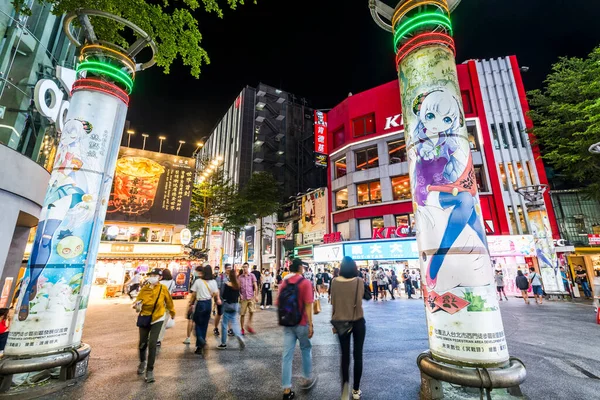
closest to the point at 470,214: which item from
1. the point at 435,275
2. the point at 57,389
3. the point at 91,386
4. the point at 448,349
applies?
the point at 435,275

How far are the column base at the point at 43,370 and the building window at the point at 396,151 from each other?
24.1 m

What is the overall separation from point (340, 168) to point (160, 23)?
2327 centimetres

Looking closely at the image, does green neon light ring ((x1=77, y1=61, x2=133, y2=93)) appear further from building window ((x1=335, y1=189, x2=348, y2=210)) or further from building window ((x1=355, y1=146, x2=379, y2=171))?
building window ((x1=335, y1=189, x2=348, y2=210))

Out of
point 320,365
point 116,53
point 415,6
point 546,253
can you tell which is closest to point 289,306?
point 320,365

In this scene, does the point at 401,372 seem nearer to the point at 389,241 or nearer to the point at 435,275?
the point at 435,275

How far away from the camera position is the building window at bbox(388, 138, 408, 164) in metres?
24.6

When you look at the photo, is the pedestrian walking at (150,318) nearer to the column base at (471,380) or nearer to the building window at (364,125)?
the column base at (471,380)

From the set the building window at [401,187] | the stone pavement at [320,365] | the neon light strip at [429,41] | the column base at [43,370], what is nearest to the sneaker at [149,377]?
the stone pavement at [320,365]

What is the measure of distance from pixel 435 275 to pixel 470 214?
43.0 inches

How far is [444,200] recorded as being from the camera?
14.0 ft

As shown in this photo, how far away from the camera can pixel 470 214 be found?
13.8 feet

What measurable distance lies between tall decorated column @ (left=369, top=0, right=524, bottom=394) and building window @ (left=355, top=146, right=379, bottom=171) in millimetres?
20693

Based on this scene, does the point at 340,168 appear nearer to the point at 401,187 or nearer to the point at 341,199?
the point at 341,199

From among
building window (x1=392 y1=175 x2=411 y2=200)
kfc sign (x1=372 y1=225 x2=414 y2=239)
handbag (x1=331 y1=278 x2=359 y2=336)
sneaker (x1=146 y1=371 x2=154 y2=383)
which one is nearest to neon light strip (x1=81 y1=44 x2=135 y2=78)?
sneaker (x1=146 y1=371 x2=154 y2=383)
